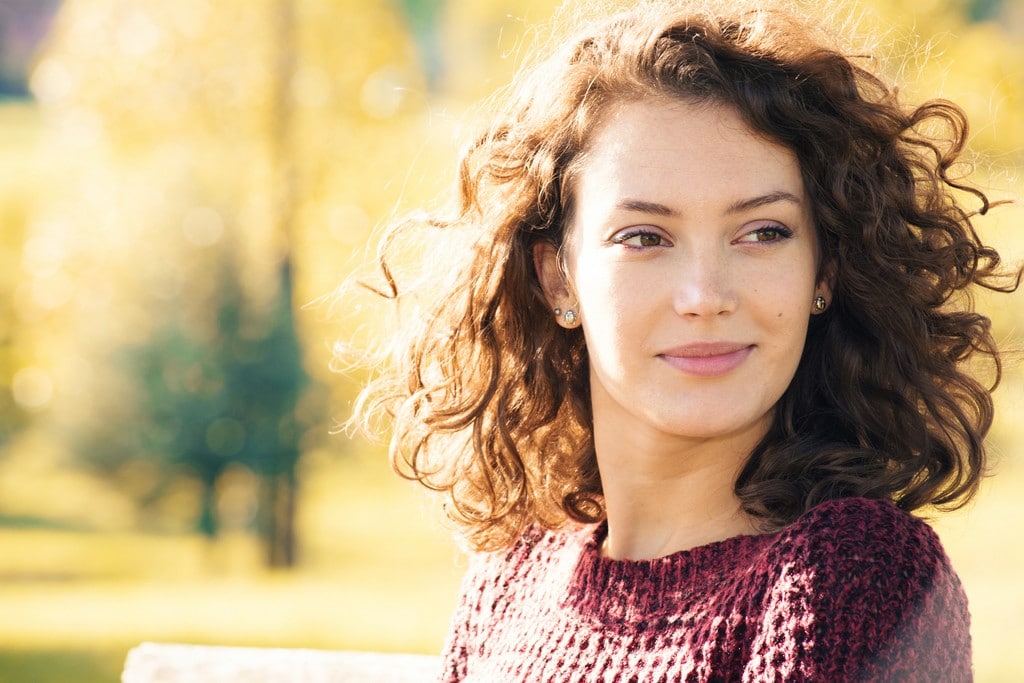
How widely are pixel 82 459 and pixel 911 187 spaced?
7.95 m

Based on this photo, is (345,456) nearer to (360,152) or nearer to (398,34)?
(360,152)

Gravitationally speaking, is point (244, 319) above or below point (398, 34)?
below


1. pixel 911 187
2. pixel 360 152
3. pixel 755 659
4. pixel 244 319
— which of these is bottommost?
pixel 755 659

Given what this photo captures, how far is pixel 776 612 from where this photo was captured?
4.39 ft

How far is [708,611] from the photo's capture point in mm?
1446

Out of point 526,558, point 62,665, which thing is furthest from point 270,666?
point 62,665

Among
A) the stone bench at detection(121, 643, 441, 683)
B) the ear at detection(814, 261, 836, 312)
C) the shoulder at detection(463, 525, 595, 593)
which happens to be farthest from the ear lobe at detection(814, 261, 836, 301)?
the stone bench at detection(121, 643, 441, 683)

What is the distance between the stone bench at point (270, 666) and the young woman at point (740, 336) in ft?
1.14

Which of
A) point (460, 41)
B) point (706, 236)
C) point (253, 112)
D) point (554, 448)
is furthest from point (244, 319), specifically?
point (706, 236)

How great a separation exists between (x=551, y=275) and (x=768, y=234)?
411mm

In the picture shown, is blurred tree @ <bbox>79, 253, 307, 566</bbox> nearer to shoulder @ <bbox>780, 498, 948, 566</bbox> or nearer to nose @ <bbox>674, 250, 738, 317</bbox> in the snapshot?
nose @ <bbox>674, 250, 738, 317</bbox>

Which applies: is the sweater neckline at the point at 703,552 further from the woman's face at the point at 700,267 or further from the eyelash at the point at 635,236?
the eyelash at the point at 635,236

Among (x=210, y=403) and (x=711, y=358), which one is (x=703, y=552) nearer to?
(x=711, y=358)

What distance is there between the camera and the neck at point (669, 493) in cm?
164
